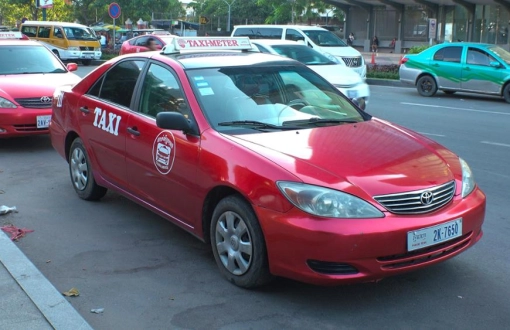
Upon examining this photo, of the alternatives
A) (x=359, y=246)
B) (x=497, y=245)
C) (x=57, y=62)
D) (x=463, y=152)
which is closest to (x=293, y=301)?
(x=359, y=246)

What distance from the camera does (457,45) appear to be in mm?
18250

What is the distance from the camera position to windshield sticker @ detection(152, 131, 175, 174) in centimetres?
536

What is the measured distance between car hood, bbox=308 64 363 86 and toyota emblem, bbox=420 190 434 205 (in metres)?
9.62

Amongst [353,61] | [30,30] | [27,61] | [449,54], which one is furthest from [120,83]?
[30,30]

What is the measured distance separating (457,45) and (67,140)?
44.4 feet

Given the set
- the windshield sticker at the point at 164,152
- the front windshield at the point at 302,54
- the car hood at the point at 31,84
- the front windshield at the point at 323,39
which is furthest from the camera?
the front windshield at the point at 323,39

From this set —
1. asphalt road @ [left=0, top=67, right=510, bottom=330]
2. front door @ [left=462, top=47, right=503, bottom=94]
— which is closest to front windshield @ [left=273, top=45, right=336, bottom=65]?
front door @ [left=462, top=47, right=503, bottom=94]

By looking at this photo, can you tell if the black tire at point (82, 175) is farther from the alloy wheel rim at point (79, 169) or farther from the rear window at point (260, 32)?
the rear window at point (260, 32)

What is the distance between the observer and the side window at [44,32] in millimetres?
32156

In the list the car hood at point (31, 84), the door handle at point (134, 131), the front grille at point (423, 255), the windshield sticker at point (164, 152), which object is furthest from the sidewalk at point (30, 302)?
the car hood at point (31, 84)

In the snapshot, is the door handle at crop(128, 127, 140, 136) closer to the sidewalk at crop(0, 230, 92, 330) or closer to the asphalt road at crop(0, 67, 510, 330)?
the asphalt road at crop(0, 67, 510, 330)

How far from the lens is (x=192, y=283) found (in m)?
4.95

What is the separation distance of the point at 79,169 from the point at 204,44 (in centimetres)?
184

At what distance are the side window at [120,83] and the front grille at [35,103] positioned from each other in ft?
10.4
